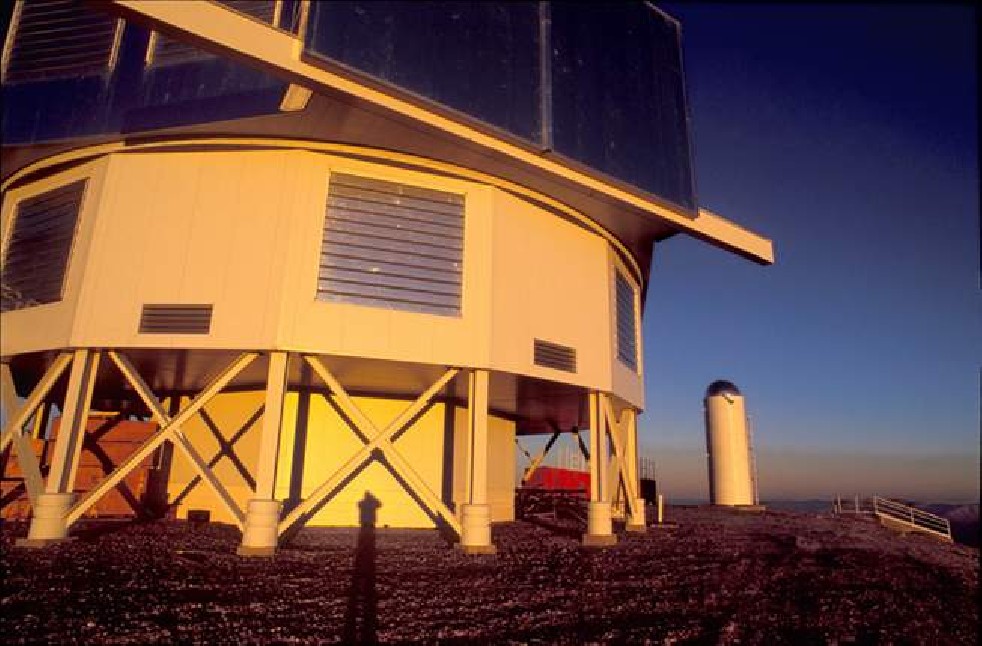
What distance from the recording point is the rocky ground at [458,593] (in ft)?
17.5

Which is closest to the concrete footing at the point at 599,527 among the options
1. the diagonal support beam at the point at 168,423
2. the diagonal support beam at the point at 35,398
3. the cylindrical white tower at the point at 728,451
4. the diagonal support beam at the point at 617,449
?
the diagonal support beam at the point at 617,449

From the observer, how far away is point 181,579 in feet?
22.4

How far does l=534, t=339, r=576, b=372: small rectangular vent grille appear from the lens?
11578mm

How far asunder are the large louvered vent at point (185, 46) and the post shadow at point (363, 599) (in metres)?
9.50

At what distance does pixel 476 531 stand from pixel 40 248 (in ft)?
34.1

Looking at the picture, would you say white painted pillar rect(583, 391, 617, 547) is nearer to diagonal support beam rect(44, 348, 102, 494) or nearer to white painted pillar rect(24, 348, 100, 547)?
white painted pillar rect(24, 348, 100, 547)

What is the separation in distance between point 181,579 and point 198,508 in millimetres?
8180

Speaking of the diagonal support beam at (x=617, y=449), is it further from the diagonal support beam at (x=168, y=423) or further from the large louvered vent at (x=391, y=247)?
the diagonal support beam at (x=168, y=423)

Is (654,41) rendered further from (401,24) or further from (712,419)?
(712,419)

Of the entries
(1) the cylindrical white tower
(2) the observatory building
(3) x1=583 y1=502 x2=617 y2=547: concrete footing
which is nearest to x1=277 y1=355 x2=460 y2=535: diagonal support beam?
(2) the observatory building

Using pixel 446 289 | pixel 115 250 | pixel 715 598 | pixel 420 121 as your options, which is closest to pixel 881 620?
pixel 715 598

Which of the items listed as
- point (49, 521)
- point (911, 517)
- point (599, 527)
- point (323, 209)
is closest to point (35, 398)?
point (49, 521)

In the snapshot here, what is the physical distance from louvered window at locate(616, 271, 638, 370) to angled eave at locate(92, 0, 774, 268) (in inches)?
62.5

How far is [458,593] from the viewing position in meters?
6.76
